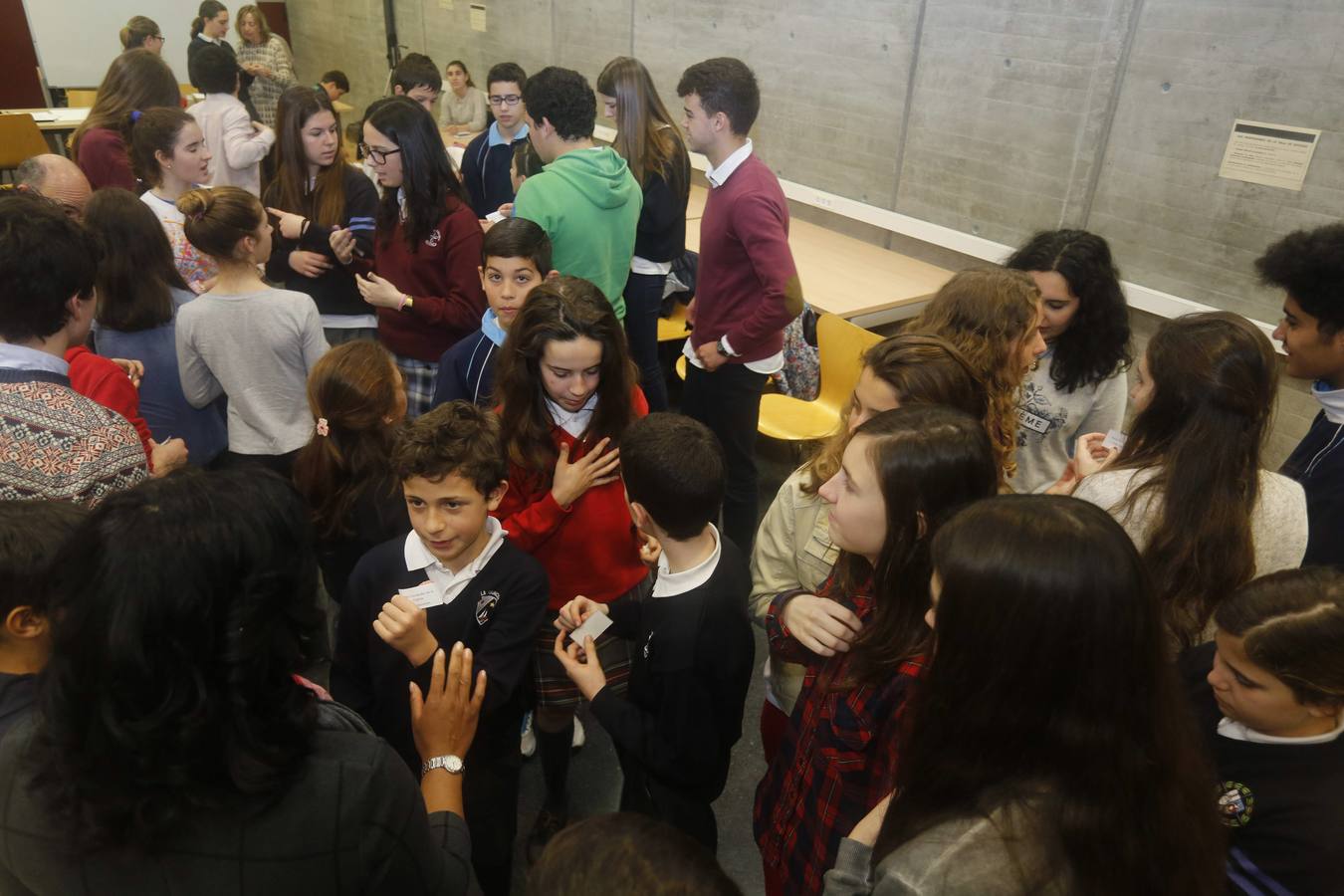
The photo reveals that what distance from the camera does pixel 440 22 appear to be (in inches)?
299

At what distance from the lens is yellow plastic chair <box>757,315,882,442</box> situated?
133 inches

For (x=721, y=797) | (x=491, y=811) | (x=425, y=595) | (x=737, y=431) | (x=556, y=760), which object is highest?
(x=425, y=595)

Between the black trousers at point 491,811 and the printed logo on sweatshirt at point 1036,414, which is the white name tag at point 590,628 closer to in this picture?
the black trousers at point 491,811

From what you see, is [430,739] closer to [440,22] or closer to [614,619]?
[614,619]

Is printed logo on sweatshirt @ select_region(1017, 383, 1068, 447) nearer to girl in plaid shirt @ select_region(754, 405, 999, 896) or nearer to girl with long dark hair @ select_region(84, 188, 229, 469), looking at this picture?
girl in plaid shirt @ select_region(754, 405, 999, 896)

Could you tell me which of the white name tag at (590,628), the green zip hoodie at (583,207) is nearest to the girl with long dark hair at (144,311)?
the green zip hoodie at (583,207)

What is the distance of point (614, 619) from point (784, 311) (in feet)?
4.01

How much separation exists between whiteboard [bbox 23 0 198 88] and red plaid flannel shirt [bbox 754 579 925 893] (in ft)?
33.5

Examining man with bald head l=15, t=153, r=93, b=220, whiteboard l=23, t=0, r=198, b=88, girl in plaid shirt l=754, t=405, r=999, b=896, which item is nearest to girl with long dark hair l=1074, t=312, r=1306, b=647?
girl in plaid shirt l=754, t=405, r=999, b=896

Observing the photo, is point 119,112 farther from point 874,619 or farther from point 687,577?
point 874,619

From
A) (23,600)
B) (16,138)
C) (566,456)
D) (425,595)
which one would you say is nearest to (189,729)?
(23,600)

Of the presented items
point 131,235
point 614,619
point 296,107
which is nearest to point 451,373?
point 614,619

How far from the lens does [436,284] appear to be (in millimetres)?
2680

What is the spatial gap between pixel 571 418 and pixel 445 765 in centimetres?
90
